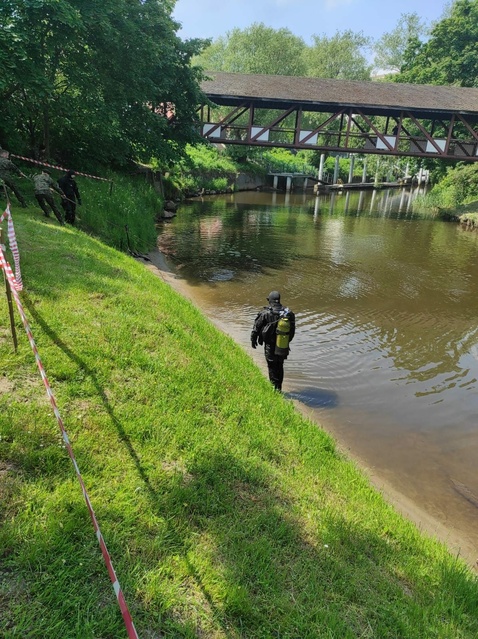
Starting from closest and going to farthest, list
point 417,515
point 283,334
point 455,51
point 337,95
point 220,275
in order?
point 417,515
point 283,334
point 220,275
point 337,95
point 455,51

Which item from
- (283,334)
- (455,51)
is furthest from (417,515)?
(455,51)

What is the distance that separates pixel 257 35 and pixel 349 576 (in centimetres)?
6424

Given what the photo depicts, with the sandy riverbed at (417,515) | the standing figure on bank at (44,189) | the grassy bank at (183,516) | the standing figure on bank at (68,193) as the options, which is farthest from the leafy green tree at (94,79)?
the sandy riverbed at (417,515)

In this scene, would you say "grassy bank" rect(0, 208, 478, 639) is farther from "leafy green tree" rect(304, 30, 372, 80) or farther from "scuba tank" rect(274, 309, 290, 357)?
"leafy green tree" rect(304, 30, 372, 80)

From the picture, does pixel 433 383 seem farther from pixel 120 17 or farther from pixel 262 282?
pixel 120 17

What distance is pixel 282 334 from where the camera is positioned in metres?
6.00

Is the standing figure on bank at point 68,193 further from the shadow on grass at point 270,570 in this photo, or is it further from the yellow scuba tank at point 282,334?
the shadow on grass at point 270,570

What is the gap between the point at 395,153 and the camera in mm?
26562

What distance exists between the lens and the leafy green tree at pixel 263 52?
5434 cm

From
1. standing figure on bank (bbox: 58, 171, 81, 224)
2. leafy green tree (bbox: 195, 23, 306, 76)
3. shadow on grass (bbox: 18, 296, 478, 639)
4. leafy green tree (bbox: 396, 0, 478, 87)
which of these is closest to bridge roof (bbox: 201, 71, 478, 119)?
leafy green tree (bbox: 396, 0, 478, 87)

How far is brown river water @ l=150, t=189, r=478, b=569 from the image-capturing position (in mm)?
5387

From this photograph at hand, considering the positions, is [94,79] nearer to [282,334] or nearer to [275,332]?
[275,332]

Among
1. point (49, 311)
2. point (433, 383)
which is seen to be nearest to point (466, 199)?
point (433, 383)

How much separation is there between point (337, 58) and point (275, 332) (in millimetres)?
63587
